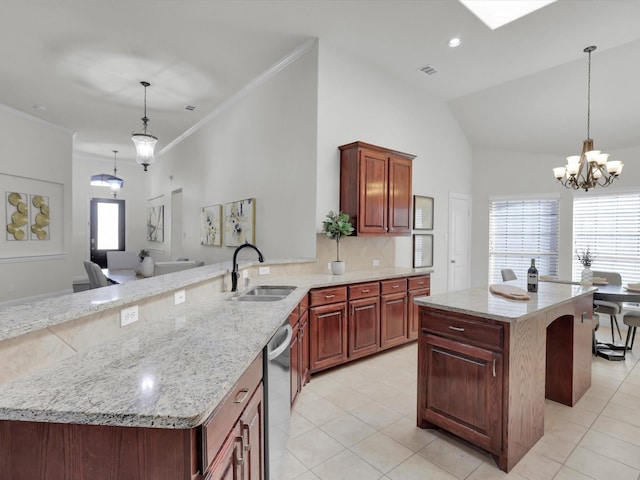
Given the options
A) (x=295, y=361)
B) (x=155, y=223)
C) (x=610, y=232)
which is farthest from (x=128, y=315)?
(x=155, y=223)

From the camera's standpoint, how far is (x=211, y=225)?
5.98 metres

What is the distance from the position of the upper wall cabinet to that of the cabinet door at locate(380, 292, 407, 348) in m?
0.78

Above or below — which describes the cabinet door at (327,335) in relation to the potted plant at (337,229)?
below

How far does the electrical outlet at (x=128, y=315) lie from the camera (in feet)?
5.03

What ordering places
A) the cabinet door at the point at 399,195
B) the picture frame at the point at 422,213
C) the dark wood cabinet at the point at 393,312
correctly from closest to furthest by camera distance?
the dark wood cabinet at the point at 393,312 → the cabinet door at the point at 399,195 → the picture frame at the point at 422,213

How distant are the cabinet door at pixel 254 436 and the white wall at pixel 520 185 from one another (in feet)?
18.4

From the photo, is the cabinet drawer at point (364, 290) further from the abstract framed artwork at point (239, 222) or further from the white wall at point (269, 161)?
the abstract framed artwork at point (239, 222)

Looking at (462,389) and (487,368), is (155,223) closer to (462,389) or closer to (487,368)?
(462,389)

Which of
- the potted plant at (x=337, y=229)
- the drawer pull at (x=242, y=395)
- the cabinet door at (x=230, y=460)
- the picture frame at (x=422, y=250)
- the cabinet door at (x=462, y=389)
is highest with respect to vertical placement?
the potted plant at (x=337, y=229)

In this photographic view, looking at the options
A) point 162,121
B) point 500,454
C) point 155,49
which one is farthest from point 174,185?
point 500,454

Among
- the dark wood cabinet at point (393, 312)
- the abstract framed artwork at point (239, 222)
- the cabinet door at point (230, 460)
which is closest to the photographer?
the cabinet door at point (230, 460)

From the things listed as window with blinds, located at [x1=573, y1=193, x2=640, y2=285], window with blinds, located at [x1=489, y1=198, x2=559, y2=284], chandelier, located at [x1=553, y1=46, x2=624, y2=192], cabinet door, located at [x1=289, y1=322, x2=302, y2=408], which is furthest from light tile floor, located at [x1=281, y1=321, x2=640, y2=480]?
window with blinds, located at [x1=489, y1=198, x2=559, y2=284]

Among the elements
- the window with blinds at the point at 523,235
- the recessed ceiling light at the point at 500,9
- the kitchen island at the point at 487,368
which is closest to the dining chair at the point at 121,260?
the kitchen island at the point at 487,368

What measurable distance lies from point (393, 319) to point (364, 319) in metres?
0.48
